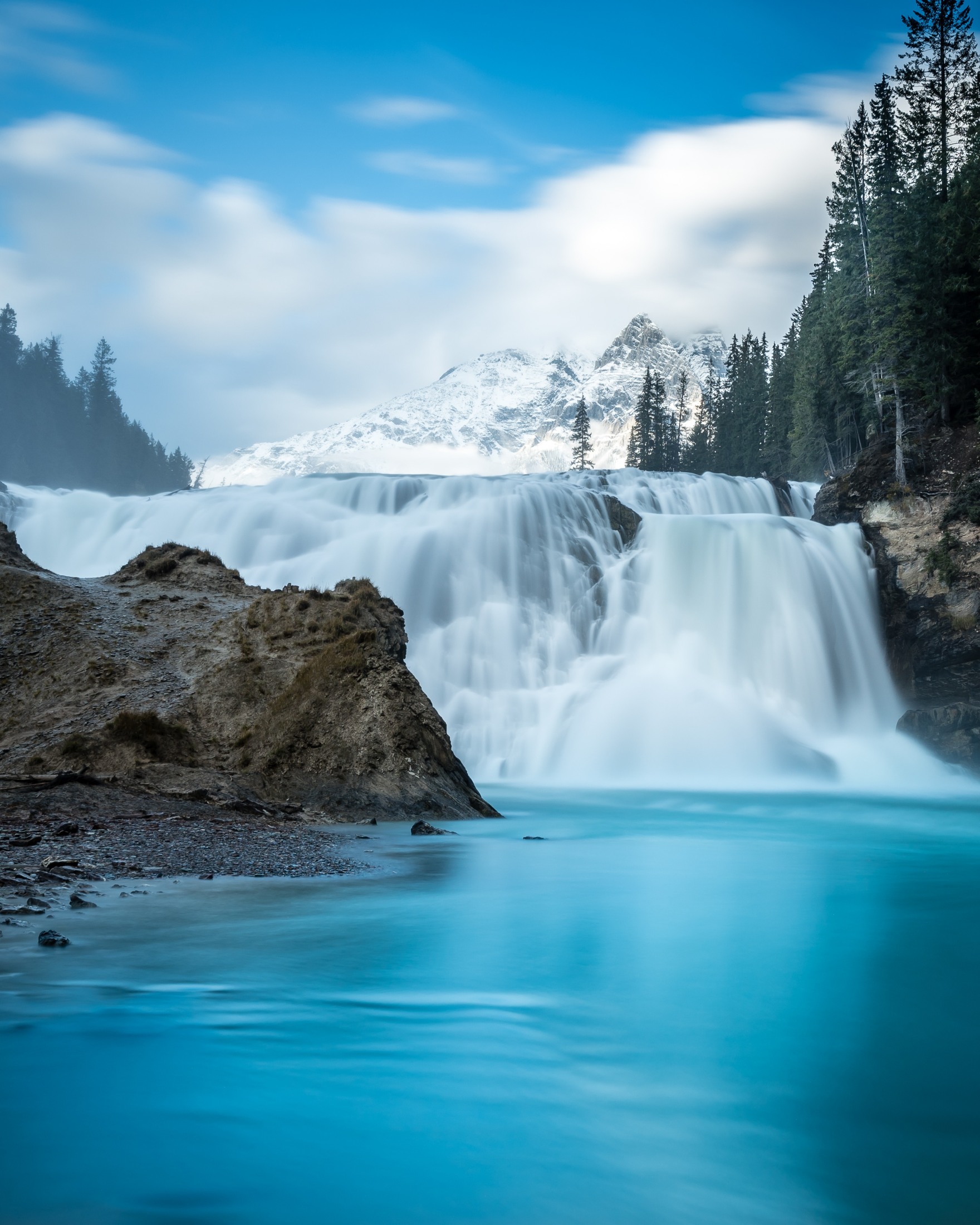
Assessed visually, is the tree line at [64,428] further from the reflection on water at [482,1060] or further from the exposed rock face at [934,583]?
the reflection on water at [482,1060]

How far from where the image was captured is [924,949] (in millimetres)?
6234

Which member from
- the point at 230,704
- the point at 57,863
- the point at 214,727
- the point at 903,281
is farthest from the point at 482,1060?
the point at 903,281

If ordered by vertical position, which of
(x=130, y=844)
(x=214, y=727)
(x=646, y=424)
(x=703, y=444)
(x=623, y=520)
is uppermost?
(x=646, y=424)

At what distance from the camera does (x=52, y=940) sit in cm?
475

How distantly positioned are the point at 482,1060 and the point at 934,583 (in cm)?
2375

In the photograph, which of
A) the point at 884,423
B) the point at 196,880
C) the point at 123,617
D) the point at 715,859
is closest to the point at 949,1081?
the point at 196,880

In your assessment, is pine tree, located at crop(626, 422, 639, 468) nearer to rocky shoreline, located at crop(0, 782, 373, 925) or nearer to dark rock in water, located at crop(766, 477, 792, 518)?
dark rock in water, located at crop(766, 477, 792, 518)

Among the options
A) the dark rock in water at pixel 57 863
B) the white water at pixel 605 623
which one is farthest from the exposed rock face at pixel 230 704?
the white water at pixel 605 623

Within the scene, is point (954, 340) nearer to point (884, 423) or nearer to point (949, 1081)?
point (884, 423)

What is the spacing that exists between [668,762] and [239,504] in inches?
686

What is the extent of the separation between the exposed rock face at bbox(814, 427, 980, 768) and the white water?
0.56m

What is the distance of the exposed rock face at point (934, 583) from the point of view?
22891 millimetres

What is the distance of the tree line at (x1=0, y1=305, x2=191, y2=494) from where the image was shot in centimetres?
8575

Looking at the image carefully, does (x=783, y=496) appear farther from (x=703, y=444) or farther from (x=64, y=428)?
(x=64, y=428)
